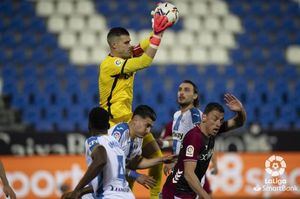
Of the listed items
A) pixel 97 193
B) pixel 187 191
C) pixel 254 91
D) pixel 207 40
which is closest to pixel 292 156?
pixel 254 91

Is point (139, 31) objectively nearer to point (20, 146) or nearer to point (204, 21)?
point (204, 21)

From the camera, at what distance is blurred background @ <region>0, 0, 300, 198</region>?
1595 cm

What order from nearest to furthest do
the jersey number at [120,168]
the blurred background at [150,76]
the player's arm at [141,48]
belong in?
the jersey number at [120,168] → the player's arm at [141,48] → the blurred background at [150,76]

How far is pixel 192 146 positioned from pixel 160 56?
35.0 feet

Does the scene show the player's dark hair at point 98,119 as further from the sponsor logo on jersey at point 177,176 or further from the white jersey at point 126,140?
the sponsor logo on jersey at point 177,176

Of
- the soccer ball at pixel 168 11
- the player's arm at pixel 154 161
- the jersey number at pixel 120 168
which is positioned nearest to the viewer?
the jersey number at pixel 120 168

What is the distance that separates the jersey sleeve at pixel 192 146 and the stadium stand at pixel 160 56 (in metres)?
8.69

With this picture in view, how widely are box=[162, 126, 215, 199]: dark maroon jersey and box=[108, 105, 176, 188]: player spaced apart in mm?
201

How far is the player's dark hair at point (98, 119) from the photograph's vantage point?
768 centimetres

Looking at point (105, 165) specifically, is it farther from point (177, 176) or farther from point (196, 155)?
point (177, 176)

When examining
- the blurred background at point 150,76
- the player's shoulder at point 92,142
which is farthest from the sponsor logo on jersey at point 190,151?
the blurred background at point 150,76

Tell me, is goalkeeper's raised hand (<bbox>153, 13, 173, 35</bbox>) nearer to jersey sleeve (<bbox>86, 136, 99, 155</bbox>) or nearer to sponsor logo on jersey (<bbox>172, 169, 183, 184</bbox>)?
sponsor logo on jersey (<bbox>172, 169, 183, 184</bbox>)

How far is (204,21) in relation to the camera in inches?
786

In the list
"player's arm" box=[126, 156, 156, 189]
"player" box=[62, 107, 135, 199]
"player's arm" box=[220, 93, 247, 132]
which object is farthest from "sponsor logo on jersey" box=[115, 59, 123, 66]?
"player" box=[62, 107, 135, 199]
